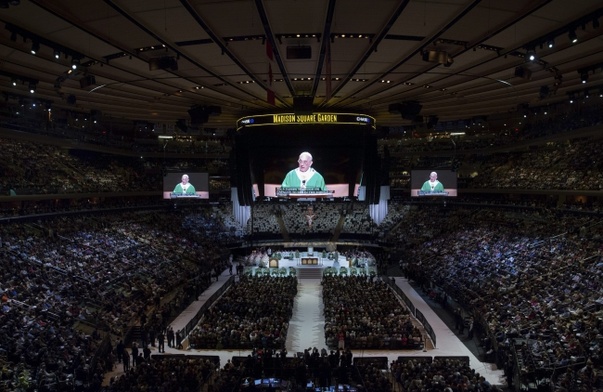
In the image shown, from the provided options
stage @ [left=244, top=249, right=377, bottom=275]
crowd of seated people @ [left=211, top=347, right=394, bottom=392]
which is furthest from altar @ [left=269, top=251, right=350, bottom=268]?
crowd of seated people @ [left=211, top=347, right=394, bottom=392]

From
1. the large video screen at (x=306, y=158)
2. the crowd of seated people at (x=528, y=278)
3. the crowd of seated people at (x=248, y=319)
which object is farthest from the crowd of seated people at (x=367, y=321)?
the large video screen at (x=306, y=158)

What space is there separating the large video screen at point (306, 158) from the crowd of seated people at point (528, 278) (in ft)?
27.4

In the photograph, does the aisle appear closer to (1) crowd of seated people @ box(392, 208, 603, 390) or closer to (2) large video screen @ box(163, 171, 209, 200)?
(1) crowd of seated people @ box(392, 208, 603, 390)

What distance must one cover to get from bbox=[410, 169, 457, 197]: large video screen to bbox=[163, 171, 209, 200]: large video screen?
1600 cm

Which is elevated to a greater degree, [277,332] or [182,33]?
[182,33]

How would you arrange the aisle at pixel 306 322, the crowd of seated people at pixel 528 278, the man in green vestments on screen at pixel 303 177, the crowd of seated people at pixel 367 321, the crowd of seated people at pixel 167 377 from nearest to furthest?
1. the crowd of seated people at pixel 167 377
2. the crowd of seated people at pixel 528 278
3. the crowd of seated people at pixel 367 321
4. the aisle at pixel 306 322
5. the man in green vestments on screen at pixel 303 177

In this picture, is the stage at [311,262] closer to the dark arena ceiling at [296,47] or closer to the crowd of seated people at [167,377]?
the dark arena ceiling at [296,47]

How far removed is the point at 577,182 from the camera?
34.3 metres

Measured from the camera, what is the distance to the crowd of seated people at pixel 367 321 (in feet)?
72.6

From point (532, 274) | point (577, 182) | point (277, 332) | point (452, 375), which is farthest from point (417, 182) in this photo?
point (452, 375)

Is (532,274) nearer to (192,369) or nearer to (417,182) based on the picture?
(417,182)

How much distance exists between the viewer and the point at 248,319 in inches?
955

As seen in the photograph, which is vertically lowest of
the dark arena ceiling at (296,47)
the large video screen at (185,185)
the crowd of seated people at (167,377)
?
the crowd of seated people at (167,377)

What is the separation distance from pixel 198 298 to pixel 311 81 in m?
16.3
